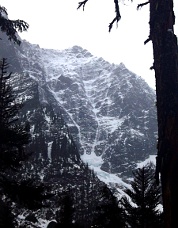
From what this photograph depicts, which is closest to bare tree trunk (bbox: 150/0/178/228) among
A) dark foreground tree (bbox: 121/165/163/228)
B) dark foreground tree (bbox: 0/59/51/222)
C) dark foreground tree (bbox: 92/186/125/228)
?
dark foreground tree (bbox: 0/59/51/222)

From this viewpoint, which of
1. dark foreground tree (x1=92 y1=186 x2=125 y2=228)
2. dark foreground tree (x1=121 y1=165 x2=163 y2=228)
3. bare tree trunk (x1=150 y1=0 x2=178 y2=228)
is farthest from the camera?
dark foreground tree (x1=92 y1=186 x2=125 y2=228)

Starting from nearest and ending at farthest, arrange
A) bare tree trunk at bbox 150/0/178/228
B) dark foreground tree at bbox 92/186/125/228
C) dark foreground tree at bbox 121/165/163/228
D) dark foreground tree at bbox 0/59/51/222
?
bare tree trunk at bbox 150/0/178/228
dark foreground tree at bbox 0/59/51/222
dark foreground tree at bbox 121/165/163/228
dark foreground tree at bbox 92/186/125/228

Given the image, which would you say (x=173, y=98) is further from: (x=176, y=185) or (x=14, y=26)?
(x=14, y=26)

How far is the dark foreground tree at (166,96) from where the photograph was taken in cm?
407

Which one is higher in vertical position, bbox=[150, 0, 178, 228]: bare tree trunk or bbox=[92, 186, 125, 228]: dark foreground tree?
bbox=[92, 186, 125, 228]: dark foreground tree

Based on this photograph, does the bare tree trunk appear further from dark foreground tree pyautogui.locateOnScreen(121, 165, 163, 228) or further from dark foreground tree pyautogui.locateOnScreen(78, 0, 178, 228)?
dark foreground tree pyautogui.locateOnScreen(121, 165, 163, 228)

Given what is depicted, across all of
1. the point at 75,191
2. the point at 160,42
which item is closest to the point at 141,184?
the point at 160,42

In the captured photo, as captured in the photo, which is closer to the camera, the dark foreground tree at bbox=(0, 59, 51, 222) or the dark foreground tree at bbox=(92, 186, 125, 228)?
the dark foreground tree at bbox=(0, 59, 51, 222)

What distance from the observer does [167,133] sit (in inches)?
170

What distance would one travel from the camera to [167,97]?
4.44m

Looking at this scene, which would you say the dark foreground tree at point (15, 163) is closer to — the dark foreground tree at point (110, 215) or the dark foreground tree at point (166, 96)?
the dark foreground tree at point (110, 215)

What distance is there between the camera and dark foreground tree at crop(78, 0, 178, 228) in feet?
13.3

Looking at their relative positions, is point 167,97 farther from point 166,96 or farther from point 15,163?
point 15,163

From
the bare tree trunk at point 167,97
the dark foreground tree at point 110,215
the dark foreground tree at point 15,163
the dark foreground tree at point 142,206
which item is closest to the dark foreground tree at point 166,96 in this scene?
the bare tree trunk at point 167,97
